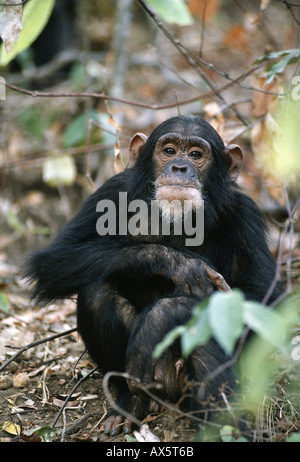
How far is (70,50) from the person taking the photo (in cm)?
1170

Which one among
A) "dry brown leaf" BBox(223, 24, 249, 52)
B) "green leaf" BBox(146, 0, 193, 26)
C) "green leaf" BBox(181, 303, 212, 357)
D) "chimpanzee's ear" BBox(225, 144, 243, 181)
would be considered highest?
"dry brown leaf" BBox(223, 24, 249, 52)

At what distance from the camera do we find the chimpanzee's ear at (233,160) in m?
5.05

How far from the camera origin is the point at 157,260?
4285 millimetres

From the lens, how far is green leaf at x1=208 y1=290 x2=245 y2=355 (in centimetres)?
221

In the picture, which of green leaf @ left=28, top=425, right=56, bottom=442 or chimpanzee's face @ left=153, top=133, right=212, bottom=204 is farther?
chimpanzee's face @ left=153, top=133, right=212, bottom=204

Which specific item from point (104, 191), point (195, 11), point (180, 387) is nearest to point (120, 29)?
point (195, 11)

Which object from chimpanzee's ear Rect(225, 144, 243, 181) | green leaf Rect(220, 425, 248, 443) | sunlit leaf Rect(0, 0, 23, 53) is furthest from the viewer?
chimpanzee's ear Rect(225, 144, 243, 181)

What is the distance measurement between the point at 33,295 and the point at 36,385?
0.85m

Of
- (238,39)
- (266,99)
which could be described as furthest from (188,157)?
(238,39)

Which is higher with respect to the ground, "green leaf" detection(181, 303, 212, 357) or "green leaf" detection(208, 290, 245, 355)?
"green leaf" detection(208, 290, 245, 355)

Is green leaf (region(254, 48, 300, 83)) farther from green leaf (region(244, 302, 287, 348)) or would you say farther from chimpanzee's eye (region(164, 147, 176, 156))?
→ green leaf (region(244, 302, 287, 348))

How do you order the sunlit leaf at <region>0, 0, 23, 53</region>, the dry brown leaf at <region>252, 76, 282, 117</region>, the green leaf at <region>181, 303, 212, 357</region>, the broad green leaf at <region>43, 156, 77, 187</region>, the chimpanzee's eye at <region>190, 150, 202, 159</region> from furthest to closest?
the broad green leaf at <region>43, 156, 77, 187</region>
the dry brown leaf at <region>252, 76, 282, 117</region>
the chimpanzee's eye at <region>190, 150, 202, 159</region>
the sunlit leaf at <region>0, 0, 23, 53</region>
the green leaf at <region>181, 303, 212, 357</region>

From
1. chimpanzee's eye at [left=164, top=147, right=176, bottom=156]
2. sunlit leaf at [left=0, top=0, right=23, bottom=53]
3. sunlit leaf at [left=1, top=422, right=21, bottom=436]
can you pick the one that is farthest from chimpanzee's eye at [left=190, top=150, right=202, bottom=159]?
sunlit leaf at [left=1, top=422, right=21, bottom=436]
